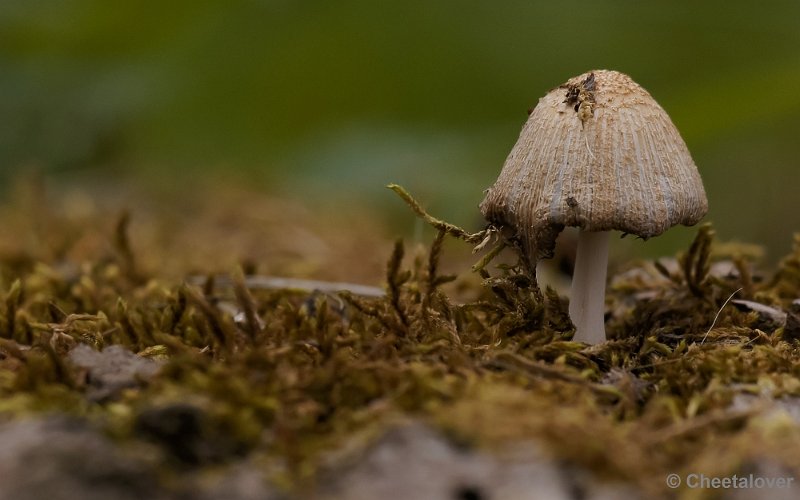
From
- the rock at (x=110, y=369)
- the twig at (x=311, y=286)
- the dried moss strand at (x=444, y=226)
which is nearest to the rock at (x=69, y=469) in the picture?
the rock at (x=110, y=369)

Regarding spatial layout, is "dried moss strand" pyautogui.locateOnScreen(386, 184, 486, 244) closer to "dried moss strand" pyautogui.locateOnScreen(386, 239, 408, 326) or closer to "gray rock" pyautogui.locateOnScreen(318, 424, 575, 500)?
"dried moss strand" pyautogui.locateOnScreen(386, 239, 408, 326)

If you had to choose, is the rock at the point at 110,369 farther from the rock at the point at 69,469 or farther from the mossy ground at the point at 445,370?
the rock at the point at 69,469

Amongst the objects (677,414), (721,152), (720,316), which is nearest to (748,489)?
(677,414)
